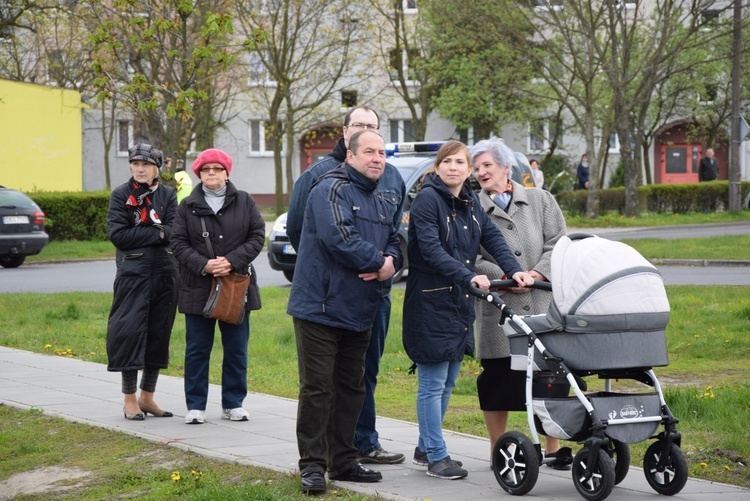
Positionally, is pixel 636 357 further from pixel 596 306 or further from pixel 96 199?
pixel 96 199

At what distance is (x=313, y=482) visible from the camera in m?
6.25

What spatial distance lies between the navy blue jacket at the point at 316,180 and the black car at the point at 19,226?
17.8 m

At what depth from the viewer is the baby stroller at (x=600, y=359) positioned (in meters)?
6.10

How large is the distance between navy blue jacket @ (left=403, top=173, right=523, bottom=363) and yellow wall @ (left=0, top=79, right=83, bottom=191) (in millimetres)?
28418

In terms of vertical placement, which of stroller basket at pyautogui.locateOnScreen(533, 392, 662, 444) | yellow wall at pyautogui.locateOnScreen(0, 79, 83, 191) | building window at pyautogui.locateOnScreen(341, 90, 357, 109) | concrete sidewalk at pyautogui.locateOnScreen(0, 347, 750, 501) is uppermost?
building window at pyautogui.locateOnScreen(341, 90, 357, 109)

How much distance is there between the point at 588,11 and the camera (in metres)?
33.1

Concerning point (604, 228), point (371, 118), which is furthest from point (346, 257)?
point (604, 228)

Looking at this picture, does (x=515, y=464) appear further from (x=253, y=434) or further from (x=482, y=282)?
(x=253, y=434)

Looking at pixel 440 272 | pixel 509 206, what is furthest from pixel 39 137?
pixel 440 272

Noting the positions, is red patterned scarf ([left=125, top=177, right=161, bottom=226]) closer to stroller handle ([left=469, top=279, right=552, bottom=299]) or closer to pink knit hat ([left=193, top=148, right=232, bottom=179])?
pink knit hat ([left=193, top=148, right=232, bottom=179])

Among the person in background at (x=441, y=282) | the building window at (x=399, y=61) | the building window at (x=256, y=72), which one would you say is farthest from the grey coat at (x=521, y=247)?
the building window at (x=399, y=61)

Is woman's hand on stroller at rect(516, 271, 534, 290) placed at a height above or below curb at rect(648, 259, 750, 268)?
above

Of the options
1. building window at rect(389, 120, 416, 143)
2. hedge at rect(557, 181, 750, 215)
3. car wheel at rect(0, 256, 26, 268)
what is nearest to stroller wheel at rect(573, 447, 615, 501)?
car wheel at rect(0, 256, 26, 268)

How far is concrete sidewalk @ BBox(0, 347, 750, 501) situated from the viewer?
6321 millimetres
